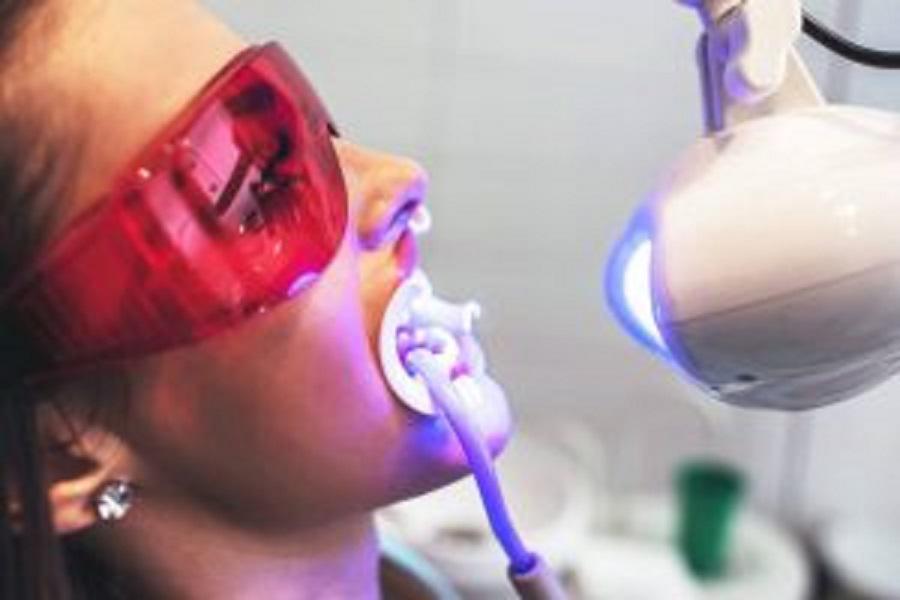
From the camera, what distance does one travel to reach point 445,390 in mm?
786

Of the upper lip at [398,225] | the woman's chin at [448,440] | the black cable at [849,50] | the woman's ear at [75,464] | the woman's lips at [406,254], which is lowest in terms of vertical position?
the woman's chin at [448,440]

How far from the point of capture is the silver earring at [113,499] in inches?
29.6

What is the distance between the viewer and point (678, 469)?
1842 mm

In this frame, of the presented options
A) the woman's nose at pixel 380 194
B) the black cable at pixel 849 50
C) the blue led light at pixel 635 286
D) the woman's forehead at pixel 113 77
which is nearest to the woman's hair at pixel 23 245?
the woman's forehead at pixel 113 77

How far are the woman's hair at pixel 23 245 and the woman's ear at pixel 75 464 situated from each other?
0.05 feet

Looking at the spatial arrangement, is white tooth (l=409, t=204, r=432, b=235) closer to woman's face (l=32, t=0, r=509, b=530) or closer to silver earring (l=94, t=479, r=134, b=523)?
woman's face (l=32, t=0, r=509, b=530)

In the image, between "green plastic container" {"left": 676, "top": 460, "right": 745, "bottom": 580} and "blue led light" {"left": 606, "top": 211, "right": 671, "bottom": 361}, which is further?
"green plastic container" {"left": 676, "top": 460, "right": 745, "bottom": 580}

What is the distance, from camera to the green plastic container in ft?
5.72

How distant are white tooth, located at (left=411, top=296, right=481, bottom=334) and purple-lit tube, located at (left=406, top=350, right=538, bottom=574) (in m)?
0.03

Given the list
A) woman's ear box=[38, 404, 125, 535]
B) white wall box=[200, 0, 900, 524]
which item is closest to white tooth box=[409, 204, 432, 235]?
woman's ear box=[38, 404, 125, 535]

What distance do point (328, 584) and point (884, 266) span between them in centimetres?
40

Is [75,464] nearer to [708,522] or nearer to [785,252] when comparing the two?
[785,252]

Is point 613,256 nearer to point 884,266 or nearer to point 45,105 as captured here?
point 884,266

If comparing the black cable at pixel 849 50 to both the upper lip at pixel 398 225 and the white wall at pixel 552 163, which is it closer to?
the upper lip at pixel 398 225
